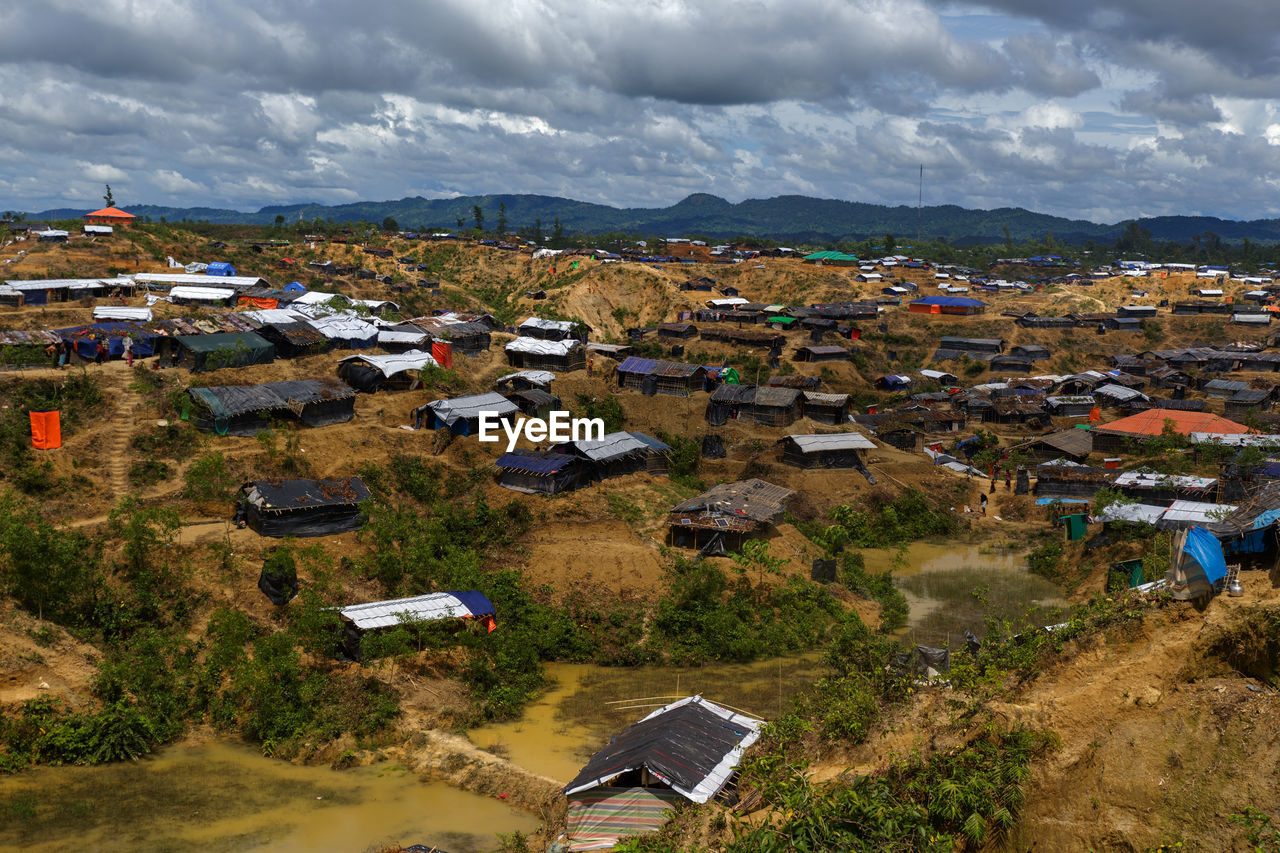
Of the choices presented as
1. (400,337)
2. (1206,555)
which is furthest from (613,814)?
(400,337)

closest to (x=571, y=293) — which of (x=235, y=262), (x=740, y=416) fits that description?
(x=235, y=262)

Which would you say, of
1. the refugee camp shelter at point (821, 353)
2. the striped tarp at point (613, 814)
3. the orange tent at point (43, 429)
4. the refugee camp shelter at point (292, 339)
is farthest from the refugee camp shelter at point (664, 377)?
the striped tarp at point (613, 814)

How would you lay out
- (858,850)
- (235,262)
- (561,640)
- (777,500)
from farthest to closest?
1. (235,262)
2. (777,500)
3. (561,640)
4. (858,850)

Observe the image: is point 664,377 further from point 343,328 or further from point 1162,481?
point 1162,481

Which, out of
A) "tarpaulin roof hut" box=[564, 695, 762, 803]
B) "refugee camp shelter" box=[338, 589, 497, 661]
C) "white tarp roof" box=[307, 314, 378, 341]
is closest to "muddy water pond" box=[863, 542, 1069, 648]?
"tarpaulin roof hut" box=[564, 695, 762, 803]

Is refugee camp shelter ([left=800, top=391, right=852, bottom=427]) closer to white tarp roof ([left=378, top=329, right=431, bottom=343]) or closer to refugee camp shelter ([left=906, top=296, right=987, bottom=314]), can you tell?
white tarp roof ([left=378, top=329, right=431, bottom=343])

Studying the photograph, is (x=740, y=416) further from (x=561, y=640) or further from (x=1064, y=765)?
(x=1064, y=765)
